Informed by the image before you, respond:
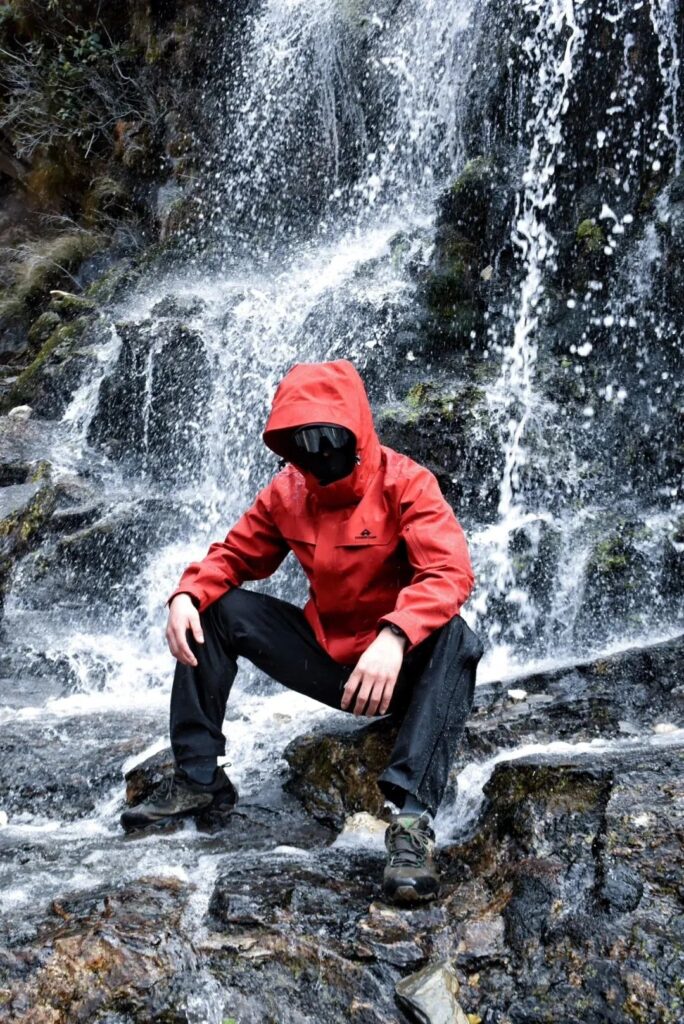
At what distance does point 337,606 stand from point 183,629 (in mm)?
561

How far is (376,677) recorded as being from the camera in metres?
2.85

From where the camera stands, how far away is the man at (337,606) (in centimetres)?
299

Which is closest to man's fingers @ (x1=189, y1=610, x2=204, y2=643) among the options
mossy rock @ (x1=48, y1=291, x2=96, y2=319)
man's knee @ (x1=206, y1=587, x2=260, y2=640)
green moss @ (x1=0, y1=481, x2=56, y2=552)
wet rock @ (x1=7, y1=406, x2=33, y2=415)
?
man's knee @ (x1=206, y1=587, x2=260, y2=640)

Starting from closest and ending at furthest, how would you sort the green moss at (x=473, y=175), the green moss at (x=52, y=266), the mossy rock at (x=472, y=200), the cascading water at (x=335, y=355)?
the cascading water at (x=335, y=355) < the mossy rock at (x=472, y=200) < the green moss at (x=473, y=175) < the green moss at (x=52, y=266)

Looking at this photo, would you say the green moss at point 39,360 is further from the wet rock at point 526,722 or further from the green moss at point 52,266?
the wet rock at point 526,722

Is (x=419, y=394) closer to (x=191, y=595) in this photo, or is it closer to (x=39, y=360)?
(x=191, y=595)

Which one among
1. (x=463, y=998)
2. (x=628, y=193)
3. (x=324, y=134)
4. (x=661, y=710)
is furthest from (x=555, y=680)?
(x=324, y=134)

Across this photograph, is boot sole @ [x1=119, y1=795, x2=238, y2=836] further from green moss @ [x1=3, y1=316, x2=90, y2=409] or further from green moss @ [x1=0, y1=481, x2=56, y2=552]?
green moss @ [x1=3, y1=316, x2=90, y2=409]

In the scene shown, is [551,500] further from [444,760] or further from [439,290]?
[444,760]

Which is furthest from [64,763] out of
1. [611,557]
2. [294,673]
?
A: [611,557]

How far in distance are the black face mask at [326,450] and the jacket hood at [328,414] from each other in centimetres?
2

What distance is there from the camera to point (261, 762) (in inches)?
170

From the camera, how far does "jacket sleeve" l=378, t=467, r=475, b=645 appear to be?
117 inches

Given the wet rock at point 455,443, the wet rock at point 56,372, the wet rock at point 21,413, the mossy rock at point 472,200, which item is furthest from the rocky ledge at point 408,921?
the wet rock at point 56,372
